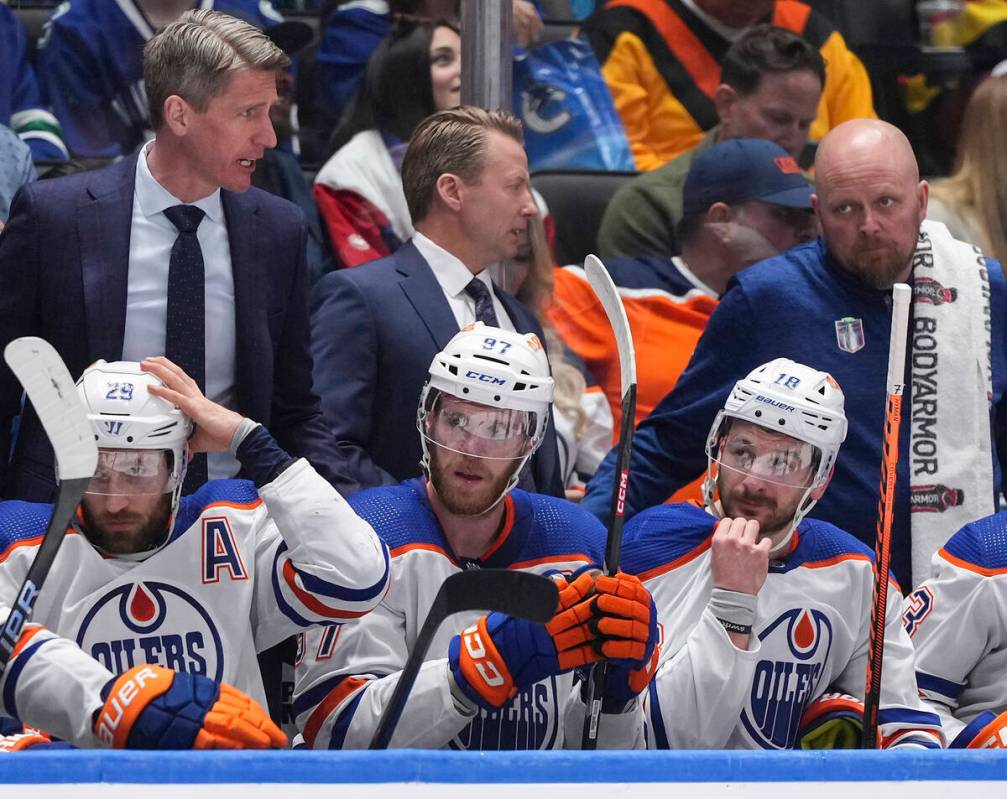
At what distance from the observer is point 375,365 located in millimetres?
3084

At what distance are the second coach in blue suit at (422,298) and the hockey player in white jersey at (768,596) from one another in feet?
1.32

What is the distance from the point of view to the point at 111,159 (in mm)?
4020

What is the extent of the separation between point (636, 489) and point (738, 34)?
5.71ft

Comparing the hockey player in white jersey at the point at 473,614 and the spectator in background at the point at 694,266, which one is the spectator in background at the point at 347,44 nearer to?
the spectator in background at the point at 694,266

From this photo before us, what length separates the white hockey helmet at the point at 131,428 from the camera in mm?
2523

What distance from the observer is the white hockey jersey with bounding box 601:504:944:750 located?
2664 millimetres

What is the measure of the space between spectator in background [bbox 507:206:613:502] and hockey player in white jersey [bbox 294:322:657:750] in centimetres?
88

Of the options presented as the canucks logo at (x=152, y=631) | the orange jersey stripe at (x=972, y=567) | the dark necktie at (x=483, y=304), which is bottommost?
the orange jersey stripe at (x=972, y=567)

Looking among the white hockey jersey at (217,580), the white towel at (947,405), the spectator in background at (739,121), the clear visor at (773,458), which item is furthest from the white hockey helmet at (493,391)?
the spectator in background at (739,121)

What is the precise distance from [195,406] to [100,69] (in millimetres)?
1688

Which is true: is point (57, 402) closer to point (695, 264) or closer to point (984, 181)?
point (695, 264)

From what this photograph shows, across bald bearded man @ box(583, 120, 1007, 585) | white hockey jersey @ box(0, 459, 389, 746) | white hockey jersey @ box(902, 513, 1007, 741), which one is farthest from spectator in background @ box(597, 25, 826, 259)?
white hockey jersey @ box(0, 459, 389, 746)

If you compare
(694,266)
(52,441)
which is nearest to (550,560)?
(52,441)

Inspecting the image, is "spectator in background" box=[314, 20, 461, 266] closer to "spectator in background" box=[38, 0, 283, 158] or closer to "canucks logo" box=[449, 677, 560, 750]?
"spectator in background" box=[38, 0, 283, 158]
